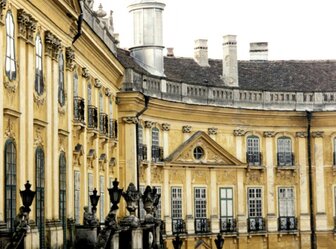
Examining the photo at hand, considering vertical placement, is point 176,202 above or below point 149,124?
below

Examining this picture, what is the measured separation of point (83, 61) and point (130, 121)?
10.3m

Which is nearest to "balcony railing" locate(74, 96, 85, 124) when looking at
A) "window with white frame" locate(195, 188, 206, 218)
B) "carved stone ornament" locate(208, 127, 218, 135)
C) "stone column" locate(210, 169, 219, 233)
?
"window with white frame" locate(195, 188, 206, 218)

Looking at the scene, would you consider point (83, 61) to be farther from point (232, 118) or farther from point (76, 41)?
point (232, 118)

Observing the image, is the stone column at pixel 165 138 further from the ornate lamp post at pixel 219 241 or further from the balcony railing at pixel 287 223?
the balcony railing at pixel 287 223

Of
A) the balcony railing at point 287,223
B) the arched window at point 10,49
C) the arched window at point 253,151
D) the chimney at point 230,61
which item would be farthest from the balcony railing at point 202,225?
the arched window at point 10,49

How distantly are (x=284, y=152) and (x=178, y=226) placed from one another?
851cm

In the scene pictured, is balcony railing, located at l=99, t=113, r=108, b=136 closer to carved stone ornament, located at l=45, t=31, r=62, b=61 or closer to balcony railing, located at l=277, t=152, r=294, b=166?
carved stone ornament, located at l=45, t=31, r=62, b=61

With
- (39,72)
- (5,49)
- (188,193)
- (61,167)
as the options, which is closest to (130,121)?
(188,193)

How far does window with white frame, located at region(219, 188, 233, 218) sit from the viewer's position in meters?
54.1

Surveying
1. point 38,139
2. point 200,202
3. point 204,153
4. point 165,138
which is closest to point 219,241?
point 200,202

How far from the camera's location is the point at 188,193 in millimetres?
52531

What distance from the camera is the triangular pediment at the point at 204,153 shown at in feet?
170

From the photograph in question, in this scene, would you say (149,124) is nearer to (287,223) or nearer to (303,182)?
(287,223)

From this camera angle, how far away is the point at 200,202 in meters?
53.2
